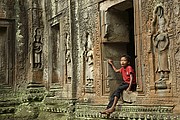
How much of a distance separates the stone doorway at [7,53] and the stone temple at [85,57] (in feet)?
0.10

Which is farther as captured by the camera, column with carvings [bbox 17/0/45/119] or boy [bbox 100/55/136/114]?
column with carvings [bbox 17/0/45/119]

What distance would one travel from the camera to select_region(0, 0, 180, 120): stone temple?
5.71 metres

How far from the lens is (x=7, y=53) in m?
11.2

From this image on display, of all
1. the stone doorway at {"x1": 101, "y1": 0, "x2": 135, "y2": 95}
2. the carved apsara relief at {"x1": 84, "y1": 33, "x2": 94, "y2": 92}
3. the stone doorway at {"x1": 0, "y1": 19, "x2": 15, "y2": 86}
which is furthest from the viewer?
the stone doorway at {"x1": 0, "y1": 19, "x2": 15, "y2": 86}

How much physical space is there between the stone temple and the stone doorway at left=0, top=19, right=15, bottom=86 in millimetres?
32

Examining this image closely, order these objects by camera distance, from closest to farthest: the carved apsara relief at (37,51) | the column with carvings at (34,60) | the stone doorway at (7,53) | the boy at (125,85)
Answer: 1. the boy at (125,85)
2. the column with carvings at (34,60)
3. the carved apsara relief at (37,51)
4. the stone doorway at (7,53)

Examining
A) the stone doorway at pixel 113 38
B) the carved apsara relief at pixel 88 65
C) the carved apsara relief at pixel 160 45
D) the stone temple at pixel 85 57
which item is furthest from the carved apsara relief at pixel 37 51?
the carved apsara relief at pixel 160 45

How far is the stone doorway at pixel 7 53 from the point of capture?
11148mm

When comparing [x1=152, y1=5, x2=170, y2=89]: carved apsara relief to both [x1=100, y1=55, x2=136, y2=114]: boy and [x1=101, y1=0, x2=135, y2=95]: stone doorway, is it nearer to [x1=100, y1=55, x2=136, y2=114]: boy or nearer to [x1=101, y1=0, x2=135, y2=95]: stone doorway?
[x1=100, y1=55, x2=136, y2=114]: boy

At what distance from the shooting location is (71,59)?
8.83 metres

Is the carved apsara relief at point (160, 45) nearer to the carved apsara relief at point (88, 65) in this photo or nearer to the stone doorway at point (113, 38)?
the stone doorway at point (113, 38)

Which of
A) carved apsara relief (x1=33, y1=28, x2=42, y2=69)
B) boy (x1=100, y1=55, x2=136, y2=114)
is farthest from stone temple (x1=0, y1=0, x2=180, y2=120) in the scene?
boy (x1=100, y1=55, x2=136, y2=114)

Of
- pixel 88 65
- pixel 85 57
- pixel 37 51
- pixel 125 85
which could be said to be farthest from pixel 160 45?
pixel 37 51

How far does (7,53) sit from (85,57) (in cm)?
389
